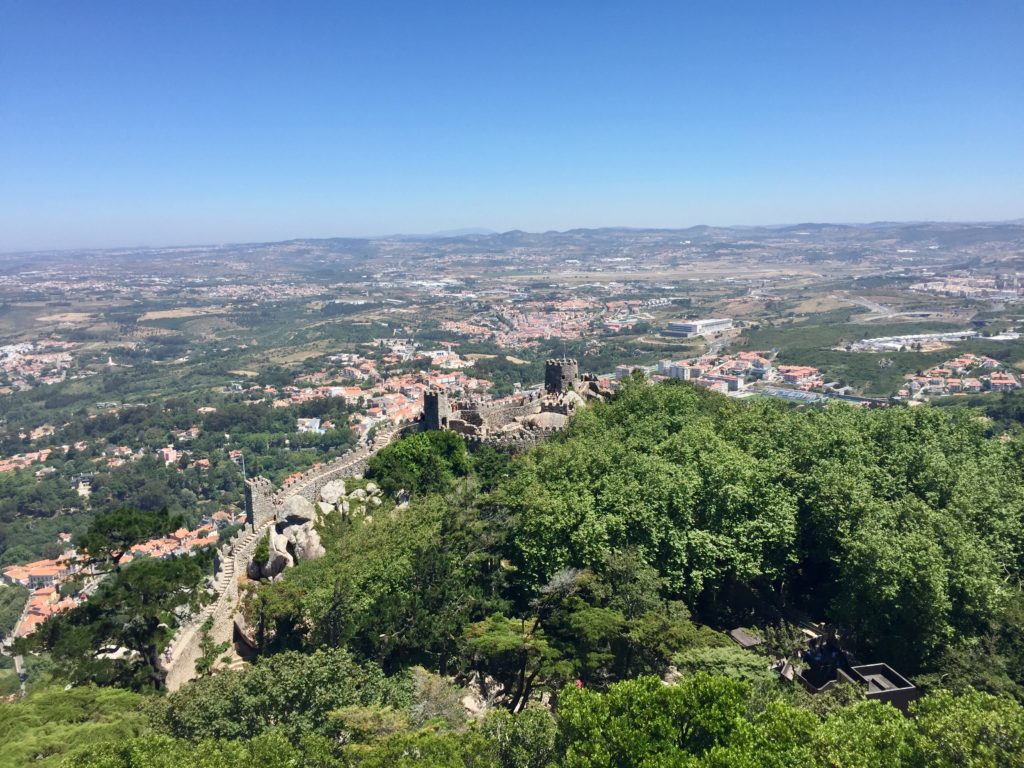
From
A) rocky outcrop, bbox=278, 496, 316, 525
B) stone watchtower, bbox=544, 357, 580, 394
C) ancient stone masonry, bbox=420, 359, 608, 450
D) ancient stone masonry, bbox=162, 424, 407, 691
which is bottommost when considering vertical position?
ancient stone masonry, bbox=162, 424, 407, 691

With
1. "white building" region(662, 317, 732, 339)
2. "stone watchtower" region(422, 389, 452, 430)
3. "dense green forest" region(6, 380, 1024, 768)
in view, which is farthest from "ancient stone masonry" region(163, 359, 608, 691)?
"white building" region(662, 317, 732, 339)

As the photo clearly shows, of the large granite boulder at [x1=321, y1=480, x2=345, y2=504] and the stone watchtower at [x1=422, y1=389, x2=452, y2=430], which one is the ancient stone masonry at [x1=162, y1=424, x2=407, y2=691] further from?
the stone watchtower at [x1=422, y1=389, x2=452, y2=430]

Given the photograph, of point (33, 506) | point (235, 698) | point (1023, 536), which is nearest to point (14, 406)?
point (33, 506)

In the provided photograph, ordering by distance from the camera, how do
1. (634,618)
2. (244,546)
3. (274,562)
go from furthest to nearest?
(244,546)
(274,562)
(634,618)

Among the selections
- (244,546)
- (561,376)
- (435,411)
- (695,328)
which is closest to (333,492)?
(244,546)

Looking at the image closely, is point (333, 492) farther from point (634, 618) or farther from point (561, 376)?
point (561, 376)

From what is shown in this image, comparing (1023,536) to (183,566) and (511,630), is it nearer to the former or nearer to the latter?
(511,630)

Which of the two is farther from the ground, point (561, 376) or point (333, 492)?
point (561, 376)
